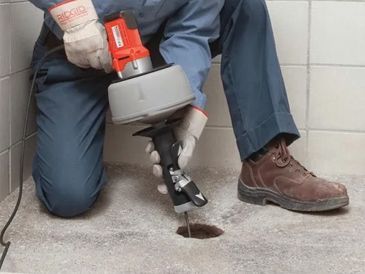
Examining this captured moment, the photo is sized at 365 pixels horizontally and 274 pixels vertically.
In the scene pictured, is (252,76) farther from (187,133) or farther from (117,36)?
(117,36)

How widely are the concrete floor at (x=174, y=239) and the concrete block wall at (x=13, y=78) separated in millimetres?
76

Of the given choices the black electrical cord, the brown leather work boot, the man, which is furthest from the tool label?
the brown leather work boot

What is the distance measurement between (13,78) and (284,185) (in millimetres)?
642

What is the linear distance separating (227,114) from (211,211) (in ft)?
1.18

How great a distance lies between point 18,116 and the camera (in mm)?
1450

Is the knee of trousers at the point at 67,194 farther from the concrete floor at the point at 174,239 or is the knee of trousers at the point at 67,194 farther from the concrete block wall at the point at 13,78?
the concrete block wall at the point at 13,78

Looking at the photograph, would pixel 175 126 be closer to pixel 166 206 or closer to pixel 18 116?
pixel 166 206

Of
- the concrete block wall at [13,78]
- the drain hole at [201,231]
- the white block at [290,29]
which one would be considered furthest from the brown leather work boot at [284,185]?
the concrete block wall at [13,78]

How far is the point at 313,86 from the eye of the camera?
1.59 m

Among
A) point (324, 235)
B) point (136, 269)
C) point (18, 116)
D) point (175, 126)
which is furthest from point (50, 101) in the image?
point (324, 235)

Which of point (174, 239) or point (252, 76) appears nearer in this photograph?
point (174, 239)

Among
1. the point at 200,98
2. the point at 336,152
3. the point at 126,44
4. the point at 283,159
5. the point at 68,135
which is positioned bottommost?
the point at 336,152

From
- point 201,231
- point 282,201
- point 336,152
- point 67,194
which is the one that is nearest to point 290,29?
point 336,152

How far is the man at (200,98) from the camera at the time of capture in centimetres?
126
